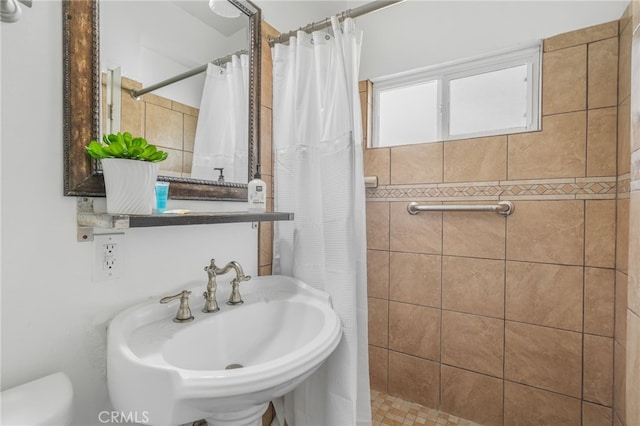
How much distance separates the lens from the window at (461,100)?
63.6 inches

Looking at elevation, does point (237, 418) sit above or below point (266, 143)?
below

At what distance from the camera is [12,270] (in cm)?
72

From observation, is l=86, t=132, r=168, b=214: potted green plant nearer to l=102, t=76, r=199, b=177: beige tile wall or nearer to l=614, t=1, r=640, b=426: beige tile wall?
l=102, t=76, r=199, b=177: beige tile wall

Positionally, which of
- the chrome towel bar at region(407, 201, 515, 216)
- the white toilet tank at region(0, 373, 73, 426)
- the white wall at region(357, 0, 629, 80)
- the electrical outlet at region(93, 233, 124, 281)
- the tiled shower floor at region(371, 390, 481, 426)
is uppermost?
the white wall at region(357, 0, 629, 80)

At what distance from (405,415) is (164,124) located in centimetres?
185

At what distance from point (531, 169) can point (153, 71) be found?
164 cm

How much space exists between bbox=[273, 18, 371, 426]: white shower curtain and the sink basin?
133 mm

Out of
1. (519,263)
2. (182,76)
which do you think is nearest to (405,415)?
(519,263)

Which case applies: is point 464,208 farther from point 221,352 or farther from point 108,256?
point 108,256

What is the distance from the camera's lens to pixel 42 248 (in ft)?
2.50

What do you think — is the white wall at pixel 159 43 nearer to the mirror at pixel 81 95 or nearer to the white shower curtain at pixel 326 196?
the mirror at pixel 81 95

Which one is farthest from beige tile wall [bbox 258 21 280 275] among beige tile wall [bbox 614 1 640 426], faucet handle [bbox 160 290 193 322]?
beige tile wall [bbox 614 1 640 426]

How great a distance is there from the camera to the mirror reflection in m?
0.92

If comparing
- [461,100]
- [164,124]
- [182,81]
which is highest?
[461,100]
